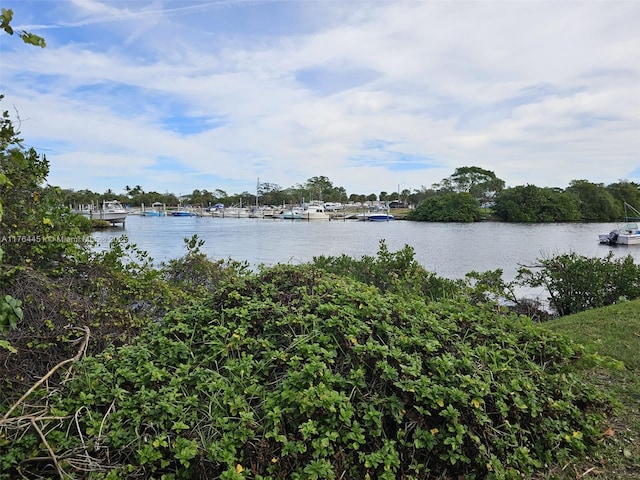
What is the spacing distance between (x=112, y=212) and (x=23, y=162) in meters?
50.5

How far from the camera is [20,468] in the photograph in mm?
1891

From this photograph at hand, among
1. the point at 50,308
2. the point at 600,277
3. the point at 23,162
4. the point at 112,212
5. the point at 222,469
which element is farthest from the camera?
the point at 112,212

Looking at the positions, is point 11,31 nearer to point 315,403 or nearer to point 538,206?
point 315,403

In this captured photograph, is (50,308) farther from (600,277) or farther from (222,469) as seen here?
(600,277)

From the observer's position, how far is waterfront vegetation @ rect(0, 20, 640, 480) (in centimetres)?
187

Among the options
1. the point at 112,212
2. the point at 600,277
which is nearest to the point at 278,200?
the point at 112,212

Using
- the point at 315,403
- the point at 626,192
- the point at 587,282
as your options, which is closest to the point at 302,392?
the point at 315,403

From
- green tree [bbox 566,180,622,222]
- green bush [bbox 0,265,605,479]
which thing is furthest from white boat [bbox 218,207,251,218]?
green bush [bbox 0,265,605,479]

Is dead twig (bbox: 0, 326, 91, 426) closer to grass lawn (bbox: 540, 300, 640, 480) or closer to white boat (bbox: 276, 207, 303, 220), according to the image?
grass lawn (bbox: 540, 300, 640, 480)

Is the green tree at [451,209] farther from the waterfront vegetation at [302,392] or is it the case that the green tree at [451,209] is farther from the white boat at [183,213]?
the waterfront vegetation at [302,392]

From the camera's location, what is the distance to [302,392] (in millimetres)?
1941

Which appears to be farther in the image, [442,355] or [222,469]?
[442,355]

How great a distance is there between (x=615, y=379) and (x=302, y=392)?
2.52 metres

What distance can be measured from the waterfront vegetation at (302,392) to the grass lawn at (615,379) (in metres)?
0.01
